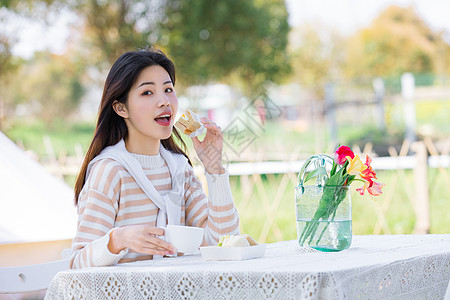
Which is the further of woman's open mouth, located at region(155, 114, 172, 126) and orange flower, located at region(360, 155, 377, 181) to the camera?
woman's open mouth, located at region(155, 114, 172, 126)

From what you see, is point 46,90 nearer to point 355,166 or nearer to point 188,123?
point 188,123

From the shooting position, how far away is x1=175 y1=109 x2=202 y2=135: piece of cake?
A: 1766 millimetres

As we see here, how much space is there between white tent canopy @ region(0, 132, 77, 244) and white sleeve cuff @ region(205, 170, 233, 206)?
0.96m

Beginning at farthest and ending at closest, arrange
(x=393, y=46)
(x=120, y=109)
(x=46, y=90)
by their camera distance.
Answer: (x=393, y=46)
(x=46, y=90)
(x=120, y=109)

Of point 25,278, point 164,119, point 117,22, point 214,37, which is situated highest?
point 117,22

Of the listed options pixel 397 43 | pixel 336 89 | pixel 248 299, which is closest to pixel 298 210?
pixel 248 299

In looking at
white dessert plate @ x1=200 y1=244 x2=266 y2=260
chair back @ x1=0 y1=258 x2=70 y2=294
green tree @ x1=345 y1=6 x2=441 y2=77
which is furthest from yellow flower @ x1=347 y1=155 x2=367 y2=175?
green tree @ x1=345 y1=6 x2=441 y2=77

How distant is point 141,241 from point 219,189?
0.47 metres

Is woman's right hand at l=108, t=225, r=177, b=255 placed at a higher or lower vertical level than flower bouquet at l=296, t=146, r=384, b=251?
lower

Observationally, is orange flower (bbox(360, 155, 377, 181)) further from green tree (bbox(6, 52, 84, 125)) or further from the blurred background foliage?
green tree (bbox(6, 52, 84, 125))

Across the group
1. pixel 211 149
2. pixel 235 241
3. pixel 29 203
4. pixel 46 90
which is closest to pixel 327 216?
pixel 235 241

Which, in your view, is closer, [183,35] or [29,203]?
[29,203]

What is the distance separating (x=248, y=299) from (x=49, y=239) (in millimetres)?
1548

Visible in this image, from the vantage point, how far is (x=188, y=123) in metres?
1.78
